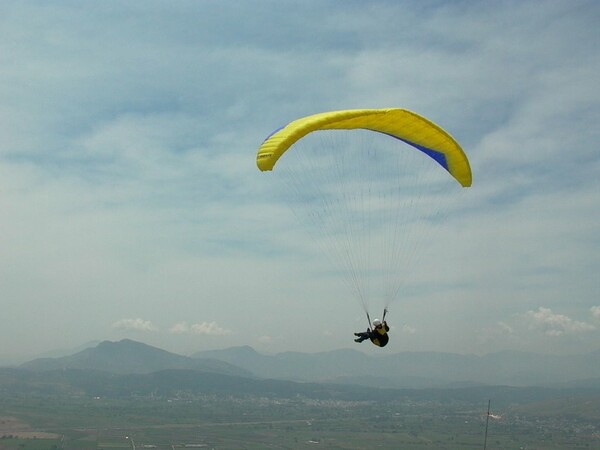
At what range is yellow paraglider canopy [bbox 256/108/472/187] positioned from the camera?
1784 cm

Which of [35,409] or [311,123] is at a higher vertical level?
[311,123]

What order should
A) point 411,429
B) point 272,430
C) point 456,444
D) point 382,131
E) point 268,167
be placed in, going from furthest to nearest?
point 411,429 → point 272,430 → point 456,444 → point 382,131 → point 268,167

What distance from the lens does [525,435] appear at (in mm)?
159875

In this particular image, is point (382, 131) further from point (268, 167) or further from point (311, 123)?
point (268, 167)

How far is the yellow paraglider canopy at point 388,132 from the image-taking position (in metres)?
17.8

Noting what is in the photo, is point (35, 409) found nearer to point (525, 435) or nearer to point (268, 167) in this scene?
Answer: point (525, 435)

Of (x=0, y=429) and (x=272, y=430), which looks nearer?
(x=0, y=429)

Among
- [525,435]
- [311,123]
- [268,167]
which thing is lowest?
[525,435]

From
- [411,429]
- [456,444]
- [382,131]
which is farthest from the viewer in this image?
[411,429]

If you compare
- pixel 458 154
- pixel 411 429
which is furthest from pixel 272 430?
pixel 458 154

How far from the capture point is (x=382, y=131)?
2075 centimetres

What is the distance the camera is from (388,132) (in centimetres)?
2086

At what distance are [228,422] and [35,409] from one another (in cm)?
5268

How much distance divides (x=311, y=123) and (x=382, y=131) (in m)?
3.62
